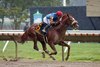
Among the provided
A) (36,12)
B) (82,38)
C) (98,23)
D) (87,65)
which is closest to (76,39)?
(82,38)

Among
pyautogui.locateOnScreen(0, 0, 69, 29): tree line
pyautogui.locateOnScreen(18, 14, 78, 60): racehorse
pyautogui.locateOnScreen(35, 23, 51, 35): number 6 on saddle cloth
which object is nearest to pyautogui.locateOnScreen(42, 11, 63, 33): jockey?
pyautogui.locateOnScreen(35, 23, 51, 35): number 6 on saddle cloth

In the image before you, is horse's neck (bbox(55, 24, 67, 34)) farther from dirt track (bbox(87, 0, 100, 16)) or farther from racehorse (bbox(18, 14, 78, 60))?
dirt track (bbox(87, 0, 100, 16))

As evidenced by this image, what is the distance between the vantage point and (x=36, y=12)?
1106 inches

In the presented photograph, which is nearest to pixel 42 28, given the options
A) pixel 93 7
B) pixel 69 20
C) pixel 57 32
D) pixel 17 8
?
pixel 57 32

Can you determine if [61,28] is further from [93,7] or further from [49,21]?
[93,7]

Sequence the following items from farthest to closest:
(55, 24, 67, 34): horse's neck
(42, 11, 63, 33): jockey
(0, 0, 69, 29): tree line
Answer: (0, 0, 69, 29): tree line, (55, 24, 67, 34): horse's neck, (42, 11, 63, 33): jockey

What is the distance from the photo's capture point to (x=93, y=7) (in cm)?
1419

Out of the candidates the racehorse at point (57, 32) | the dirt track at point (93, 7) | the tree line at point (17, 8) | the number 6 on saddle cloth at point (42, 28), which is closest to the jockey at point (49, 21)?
the number 6 on saddle cloth at point (42, 28)

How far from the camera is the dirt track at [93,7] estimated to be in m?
14.1

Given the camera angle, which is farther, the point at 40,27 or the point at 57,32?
the point at 57,32

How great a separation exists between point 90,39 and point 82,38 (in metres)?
0.29

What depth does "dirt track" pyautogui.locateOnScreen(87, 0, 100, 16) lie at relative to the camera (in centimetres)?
1412

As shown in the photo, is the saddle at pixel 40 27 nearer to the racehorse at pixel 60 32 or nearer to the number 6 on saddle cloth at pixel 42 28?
the number 6 on saddle cloth at pixel 42 28

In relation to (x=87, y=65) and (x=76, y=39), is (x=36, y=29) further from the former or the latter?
(x=87, y=65)
